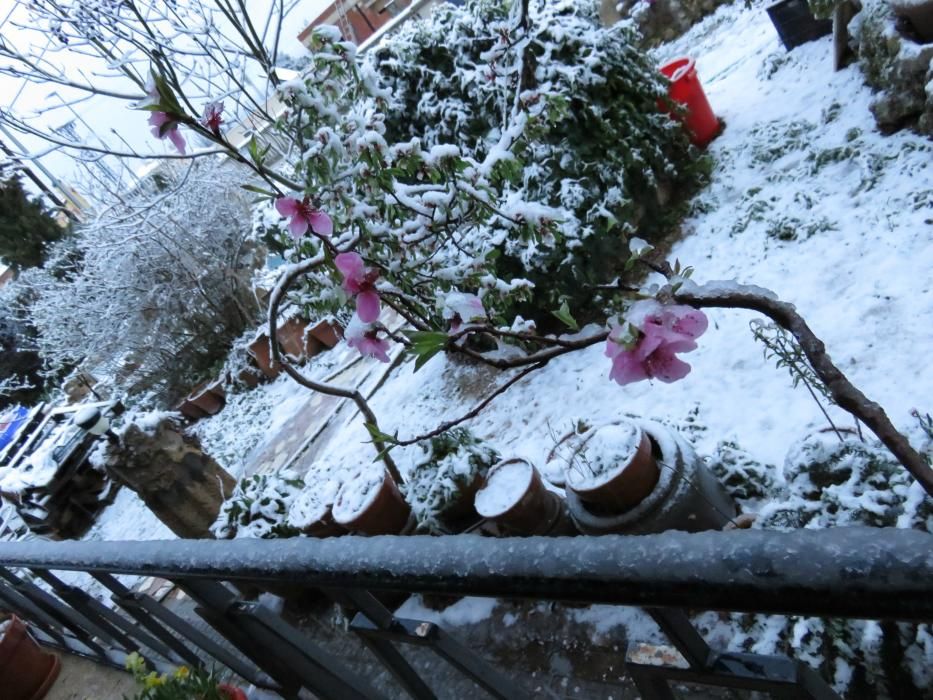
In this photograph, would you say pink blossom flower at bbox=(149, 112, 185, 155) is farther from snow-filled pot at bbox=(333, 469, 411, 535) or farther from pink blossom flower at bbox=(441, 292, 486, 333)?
snow-filled pot at bbox=(333, 469, 411, 535)

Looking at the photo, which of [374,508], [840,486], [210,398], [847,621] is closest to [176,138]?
[374,508]

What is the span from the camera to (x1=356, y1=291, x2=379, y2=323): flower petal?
1292 mm

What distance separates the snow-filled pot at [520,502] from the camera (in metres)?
2.18

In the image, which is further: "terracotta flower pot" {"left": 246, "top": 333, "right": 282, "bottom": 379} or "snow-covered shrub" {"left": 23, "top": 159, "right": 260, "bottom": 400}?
"snow-covered shrub" {"left": 23, "top": 159, "right": 260, "bottom": 400}

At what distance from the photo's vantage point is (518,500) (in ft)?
7.08

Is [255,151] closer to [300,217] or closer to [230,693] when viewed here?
[300,217]

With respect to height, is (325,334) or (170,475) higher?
(170,475)

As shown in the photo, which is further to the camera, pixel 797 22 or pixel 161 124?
pixel 797 22

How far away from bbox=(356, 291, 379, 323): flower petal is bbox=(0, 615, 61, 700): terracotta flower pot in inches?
83.6

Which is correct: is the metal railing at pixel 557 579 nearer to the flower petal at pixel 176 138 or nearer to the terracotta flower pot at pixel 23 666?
the flower petal at pixel 176 138

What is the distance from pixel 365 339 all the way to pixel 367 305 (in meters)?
0.14

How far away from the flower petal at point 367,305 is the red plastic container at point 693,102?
370 cm

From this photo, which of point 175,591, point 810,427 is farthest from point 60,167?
point 810,427

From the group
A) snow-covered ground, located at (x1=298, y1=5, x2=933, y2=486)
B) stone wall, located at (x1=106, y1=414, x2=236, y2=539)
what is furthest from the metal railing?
stone wall, located at (x1=106, y1=414, x2=236, y2=539)
